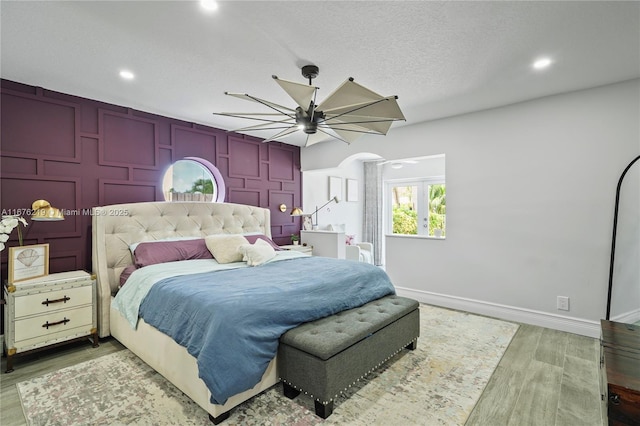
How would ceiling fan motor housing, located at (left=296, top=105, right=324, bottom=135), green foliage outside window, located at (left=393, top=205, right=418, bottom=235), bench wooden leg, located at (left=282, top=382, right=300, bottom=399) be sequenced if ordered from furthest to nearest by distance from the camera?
1. green foliage outside window, located at (left=393, top=205, right=418, bottom=235)
2. ceiling fan motor housing, located at (left=296, top=105, right=324, bottom=135)
3. bench wooden leg, located at (left=282, top=382, right=300, bottom=399)

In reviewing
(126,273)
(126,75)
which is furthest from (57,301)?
(126,75)

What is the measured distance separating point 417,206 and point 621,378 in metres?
5.42

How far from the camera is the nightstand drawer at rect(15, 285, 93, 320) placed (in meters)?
2.52

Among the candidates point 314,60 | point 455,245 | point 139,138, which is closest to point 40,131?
point 139,138

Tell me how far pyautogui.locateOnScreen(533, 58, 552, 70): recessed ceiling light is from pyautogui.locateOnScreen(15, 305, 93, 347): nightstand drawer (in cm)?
439

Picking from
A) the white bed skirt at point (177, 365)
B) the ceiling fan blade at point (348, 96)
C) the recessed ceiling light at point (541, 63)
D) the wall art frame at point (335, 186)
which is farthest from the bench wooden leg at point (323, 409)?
the wall art frame at point (335, 186)

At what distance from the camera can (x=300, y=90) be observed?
206 cm

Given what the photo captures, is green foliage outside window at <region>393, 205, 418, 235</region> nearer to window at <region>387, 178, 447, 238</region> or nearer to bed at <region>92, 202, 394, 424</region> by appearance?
window at <region>387, 178, 447, 238</region>

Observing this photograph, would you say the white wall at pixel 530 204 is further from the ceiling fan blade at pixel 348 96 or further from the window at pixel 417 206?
the window at pixel 417 206

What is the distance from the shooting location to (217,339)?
71.4 inches

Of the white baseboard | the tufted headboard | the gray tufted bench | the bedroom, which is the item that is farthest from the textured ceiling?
the white baseboard

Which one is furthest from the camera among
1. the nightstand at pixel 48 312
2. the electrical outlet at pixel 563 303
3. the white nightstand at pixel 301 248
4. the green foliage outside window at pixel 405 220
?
the green foliage outside window at pixel 405 220

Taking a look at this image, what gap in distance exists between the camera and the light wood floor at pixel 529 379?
6.27ft

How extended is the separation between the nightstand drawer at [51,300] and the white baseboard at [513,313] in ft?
12.2
